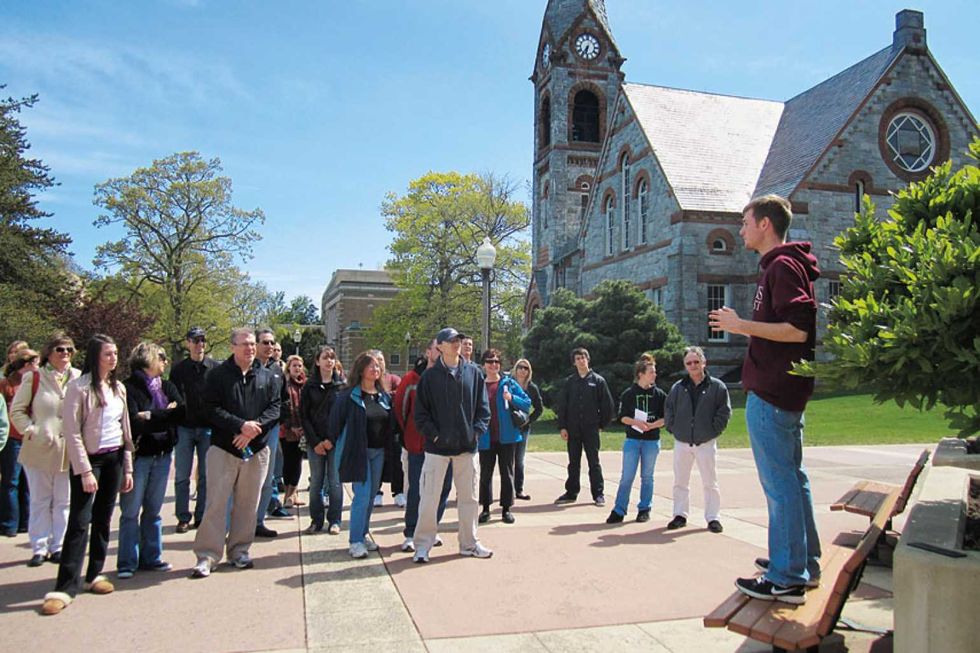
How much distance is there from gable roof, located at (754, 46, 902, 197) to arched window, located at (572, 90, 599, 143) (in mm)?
13730

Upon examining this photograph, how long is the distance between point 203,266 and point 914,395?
140 ft

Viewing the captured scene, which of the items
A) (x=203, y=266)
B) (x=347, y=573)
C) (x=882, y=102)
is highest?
(x=882, y=102)

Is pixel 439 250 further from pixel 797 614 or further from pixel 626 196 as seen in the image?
pixel 797 614

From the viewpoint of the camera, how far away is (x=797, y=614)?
3723 millimetres

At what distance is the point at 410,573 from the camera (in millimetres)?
6293

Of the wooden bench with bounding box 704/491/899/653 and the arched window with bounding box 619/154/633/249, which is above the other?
the arched window with bounding box 619/154/633/249

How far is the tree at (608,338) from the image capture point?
25250 mm

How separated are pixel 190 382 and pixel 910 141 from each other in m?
36.4

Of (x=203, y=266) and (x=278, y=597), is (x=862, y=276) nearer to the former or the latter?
(x=278, y=597)

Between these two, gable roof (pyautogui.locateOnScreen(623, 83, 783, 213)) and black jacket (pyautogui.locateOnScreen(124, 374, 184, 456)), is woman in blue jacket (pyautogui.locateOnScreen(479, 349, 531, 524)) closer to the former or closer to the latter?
black jacket (pyautogui.locateOnScreen(124, 374, 184, 456))

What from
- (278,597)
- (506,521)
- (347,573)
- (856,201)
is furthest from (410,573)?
(856,201)

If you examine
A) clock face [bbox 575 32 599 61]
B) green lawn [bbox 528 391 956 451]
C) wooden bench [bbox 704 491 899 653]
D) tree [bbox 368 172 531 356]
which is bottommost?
green lawn [bbox 528 391 956 451]

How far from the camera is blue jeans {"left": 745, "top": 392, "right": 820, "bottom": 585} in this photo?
13.0 ft

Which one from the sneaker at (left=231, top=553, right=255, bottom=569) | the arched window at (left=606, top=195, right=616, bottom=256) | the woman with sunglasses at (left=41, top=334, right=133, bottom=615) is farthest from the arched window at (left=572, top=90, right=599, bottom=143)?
the woman with sunglasses at (left=41, top=334, right=133, bottom=615)
